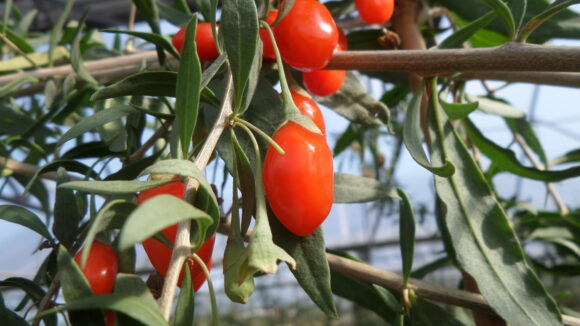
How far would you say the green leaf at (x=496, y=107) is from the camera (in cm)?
56

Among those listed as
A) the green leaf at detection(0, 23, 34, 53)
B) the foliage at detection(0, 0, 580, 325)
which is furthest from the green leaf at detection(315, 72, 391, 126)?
the green leaf at detection(0, 23, 34, 53)

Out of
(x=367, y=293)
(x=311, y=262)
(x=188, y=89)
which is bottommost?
(x=367, y=293)

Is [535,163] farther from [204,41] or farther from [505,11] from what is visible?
[204,41]

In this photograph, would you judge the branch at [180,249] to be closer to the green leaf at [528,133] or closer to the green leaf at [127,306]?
the green leaf at [127,306]

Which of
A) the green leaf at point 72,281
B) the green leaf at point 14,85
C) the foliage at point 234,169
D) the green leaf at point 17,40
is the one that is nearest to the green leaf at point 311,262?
the foliage at point 234,169

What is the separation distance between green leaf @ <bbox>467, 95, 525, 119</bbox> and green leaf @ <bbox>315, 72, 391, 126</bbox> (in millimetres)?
164

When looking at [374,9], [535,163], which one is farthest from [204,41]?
[535,163]

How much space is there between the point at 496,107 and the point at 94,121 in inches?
16.7

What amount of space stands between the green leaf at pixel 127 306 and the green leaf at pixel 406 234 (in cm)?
25

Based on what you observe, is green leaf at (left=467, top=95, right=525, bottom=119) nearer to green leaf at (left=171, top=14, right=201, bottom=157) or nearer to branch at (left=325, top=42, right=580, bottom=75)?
branch at (left=325, top=42, right=580, bottom=75)

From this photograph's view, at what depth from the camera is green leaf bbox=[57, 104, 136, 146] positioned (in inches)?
11.5

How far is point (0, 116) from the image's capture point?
499 mm

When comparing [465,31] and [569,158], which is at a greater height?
[465,31]

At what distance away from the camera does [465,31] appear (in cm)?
38
